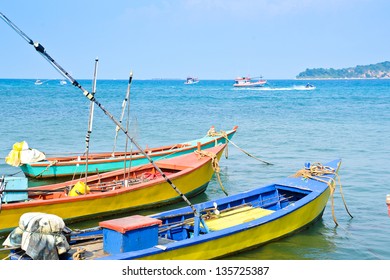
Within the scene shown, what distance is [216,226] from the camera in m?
10.2

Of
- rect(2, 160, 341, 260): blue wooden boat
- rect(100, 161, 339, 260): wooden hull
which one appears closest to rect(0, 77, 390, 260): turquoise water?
rect(100, 161, 339, 260): wooden hull

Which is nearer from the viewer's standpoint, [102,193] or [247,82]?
[102,193]

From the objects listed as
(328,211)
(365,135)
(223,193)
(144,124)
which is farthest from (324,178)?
(144,124)

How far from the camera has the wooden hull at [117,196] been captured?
1083 centimetres

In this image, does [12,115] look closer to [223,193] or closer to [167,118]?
[167,118]

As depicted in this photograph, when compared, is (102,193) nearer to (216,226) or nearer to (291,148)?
(216,226)

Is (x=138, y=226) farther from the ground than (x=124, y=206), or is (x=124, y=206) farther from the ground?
(x=138, y=226)

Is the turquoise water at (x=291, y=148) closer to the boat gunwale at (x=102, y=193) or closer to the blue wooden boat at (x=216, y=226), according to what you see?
the blue wooden boat at (x=216, y=226)

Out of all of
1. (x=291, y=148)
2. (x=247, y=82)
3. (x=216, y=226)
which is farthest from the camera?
(x=247, y=82)

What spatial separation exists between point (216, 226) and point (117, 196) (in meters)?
3.09

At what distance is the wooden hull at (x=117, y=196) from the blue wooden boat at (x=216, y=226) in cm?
238

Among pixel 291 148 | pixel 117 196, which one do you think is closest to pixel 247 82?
pixel 291 148

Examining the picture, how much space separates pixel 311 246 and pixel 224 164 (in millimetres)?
9400

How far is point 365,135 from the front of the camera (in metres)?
28.8
